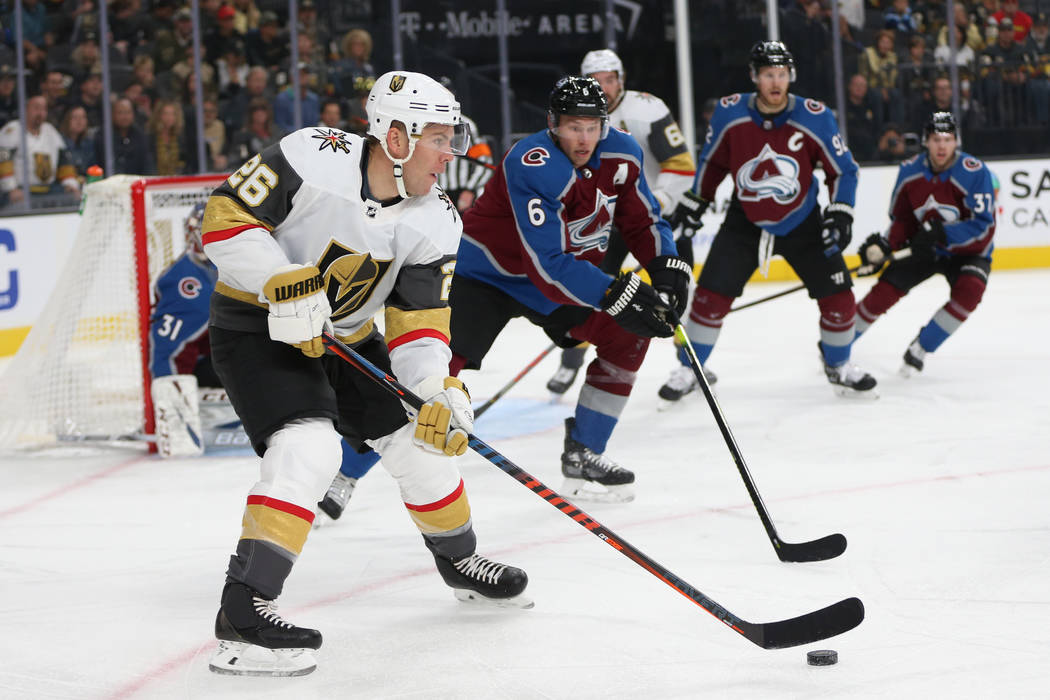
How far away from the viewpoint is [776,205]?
4.36 meters

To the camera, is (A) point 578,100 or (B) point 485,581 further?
(A) point 578,100

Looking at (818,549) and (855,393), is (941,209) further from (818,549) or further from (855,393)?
(818,549)

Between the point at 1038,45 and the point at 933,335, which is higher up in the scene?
the point at 1038,45

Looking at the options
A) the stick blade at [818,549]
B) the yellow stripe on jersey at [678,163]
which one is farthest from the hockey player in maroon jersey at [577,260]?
the yellow stripe on jersey at [678,163]

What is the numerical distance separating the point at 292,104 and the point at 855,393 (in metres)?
4.62

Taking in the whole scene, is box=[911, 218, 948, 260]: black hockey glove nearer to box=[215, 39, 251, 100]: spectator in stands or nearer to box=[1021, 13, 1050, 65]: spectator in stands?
box=[1021, 13, 1050, 65]: spectator in stands

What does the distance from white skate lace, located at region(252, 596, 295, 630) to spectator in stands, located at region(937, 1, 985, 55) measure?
24.0 feet

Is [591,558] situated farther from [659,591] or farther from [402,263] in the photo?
[402,263]

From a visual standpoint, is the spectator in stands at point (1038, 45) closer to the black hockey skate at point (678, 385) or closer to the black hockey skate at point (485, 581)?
the black hockey skate at point (678, 385)

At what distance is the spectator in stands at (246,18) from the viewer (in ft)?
26.5

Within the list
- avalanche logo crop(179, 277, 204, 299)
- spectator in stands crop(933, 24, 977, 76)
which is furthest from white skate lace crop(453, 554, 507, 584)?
spectator in stands crop(933, 24, 977, 76)

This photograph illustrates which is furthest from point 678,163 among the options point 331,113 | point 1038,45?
point 1038,45

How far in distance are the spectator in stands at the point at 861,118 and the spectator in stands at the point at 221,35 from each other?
152 inches

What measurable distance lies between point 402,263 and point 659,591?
83cm
